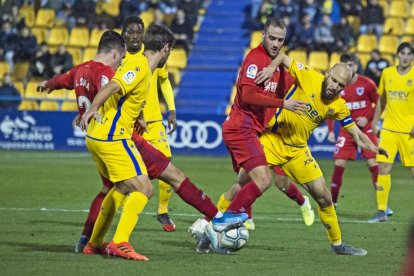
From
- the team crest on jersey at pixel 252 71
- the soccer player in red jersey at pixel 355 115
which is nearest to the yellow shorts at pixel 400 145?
the soccer player in red jersey at pixel 355 115

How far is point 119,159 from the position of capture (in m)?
9.05

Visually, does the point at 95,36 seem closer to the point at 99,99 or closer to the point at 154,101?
the point at 154,101

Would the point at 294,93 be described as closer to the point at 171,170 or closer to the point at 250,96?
the point at 250,96

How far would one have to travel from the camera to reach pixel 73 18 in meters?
31.2

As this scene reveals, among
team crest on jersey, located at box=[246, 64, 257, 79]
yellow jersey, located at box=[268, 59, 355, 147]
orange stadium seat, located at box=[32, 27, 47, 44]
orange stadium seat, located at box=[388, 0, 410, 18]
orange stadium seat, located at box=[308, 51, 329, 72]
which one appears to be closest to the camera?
team crest on jersey, located at box=[246, 64, 257, 79]

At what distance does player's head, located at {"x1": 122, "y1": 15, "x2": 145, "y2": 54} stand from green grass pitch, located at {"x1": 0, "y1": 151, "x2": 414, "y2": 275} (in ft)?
7.13

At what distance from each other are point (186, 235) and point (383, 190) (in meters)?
3.51

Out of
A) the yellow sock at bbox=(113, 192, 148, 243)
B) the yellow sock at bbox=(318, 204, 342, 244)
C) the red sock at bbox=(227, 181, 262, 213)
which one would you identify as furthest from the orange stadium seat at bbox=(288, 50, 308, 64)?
the yellow sock at bbox=(113, 192, 148, 243)

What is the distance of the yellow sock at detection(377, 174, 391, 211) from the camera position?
13.5 m

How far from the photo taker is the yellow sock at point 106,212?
9347 mm

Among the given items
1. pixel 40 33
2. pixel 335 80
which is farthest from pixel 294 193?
pixel 40 33

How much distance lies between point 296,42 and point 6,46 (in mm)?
8773

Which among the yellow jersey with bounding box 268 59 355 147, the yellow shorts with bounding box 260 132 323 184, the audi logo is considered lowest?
the audi logo

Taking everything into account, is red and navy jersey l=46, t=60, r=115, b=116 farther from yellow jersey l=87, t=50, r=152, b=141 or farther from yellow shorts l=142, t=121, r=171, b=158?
yellow shorts l=142, t=121, r=171, b=158
